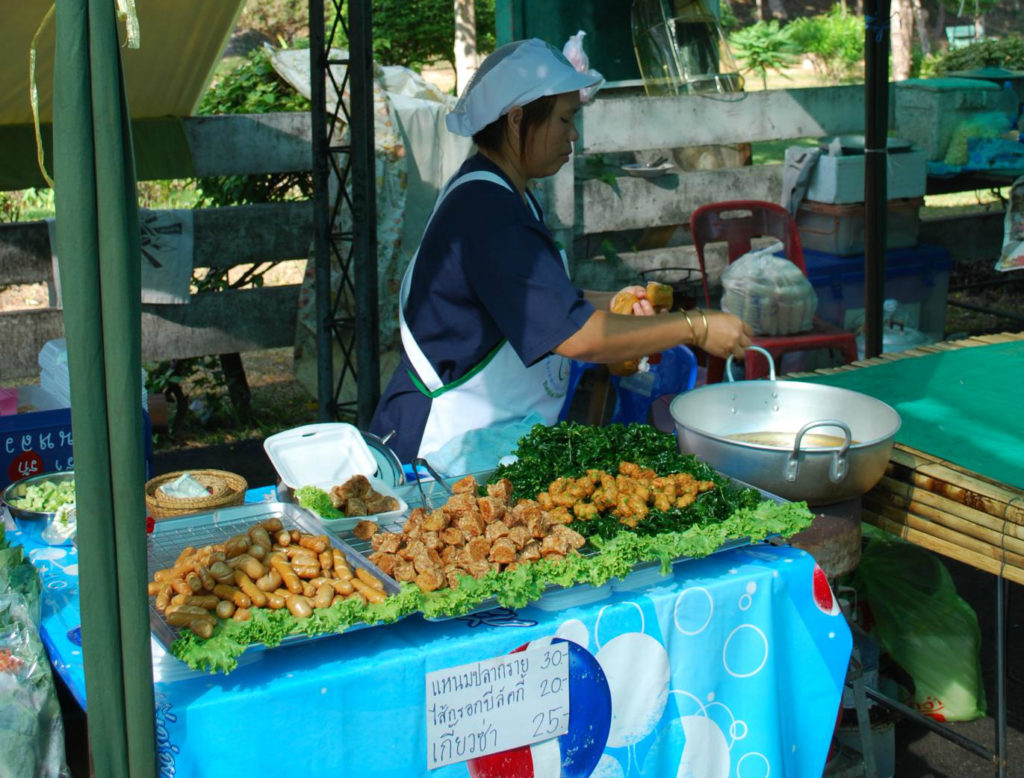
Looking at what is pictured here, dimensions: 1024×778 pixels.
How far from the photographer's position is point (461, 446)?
2.86m

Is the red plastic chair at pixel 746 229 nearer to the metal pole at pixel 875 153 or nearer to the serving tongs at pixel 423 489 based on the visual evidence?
the metal pole at pixel 875 153

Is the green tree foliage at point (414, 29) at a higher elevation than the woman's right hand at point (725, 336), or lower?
higher

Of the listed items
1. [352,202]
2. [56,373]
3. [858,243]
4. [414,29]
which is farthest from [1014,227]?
[414,29]

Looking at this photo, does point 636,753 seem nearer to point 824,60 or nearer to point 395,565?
point 395,565

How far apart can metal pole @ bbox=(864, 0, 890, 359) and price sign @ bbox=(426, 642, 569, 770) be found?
302cm

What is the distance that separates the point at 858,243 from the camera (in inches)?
247

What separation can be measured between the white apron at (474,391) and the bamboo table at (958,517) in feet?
3.03

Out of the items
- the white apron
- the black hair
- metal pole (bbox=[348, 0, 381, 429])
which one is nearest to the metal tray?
the white apron

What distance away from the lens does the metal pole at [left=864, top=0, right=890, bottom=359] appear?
4.36 meters

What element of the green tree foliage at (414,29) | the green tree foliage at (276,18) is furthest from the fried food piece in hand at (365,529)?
the green tree foliage at (276,18)

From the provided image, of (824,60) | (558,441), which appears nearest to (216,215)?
(558,441)

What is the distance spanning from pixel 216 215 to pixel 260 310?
1.90 feet

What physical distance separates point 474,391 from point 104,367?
142cm

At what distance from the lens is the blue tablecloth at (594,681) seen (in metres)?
1.78
